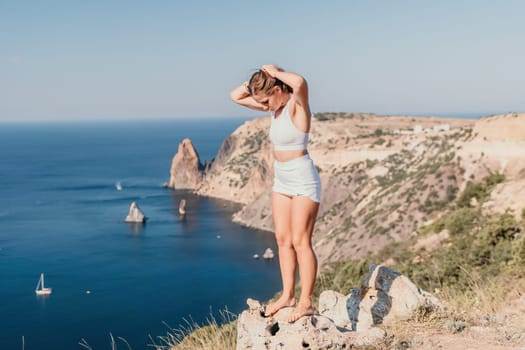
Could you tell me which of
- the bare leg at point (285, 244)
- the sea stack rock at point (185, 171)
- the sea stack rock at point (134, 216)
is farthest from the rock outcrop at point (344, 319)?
the sea stack rock at point (185, 171)

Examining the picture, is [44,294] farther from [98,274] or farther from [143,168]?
[143,168]

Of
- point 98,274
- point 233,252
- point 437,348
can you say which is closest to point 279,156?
point 437,348

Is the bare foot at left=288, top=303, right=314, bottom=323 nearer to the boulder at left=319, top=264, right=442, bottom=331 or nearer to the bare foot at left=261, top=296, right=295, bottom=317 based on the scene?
the bare foot at left=261, top=296, right=295, bottom=317

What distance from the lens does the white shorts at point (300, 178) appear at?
4.94 meters

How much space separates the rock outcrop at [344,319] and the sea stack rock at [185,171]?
113m

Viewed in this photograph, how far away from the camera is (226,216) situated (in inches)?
3469

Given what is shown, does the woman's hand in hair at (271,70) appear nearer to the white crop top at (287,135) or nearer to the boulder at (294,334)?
the white crop top at (287,135)

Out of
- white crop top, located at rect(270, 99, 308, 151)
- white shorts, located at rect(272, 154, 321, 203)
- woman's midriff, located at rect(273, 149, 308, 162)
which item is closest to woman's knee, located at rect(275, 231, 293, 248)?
white shorts, located at rect(272, 154, 321, 203)

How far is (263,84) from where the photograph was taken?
507cm

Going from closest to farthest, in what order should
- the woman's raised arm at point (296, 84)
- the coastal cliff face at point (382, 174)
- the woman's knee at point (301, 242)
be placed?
1. the woman's raised arm at point (296, 84)
2. the woman's knee at point (301, 242)
3. the coastal cliff face at point (382, 174)

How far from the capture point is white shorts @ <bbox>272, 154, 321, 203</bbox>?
494 cm

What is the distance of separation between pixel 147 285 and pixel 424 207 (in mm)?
29472

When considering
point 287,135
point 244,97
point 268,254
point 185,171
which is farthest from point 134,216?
point 287,135

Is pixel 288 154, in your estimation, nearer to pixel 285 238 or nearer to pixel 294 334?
pixel 285 238
